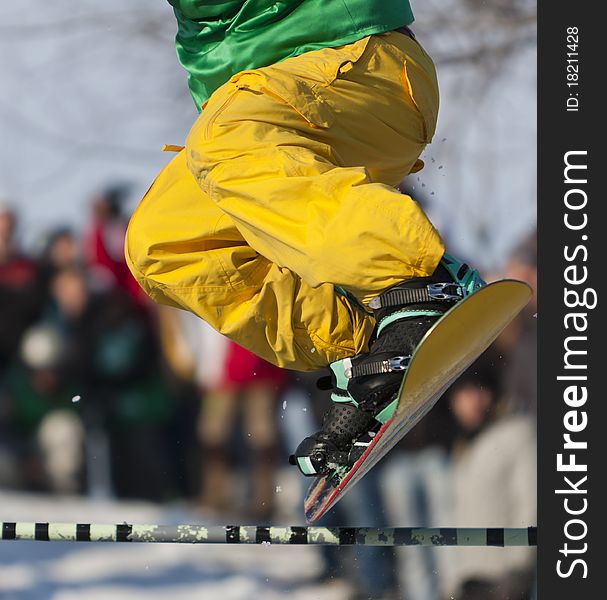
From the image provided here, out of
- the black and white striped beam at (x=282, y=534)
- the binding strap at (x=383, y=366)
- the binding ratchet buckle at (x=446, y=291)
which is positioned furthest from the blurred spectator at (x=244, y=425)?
the binding ratchet buckle at (x=446, y=291)

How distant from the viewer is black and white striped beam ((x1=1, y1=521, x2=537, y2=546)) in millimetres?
2416

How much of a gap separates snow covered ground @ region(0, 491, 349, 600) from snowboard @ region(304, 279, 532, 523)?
6.03 ft

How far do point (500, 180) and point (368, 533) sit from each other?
85.9 inches

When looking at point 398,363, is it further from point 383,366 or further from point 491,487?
point 491,487

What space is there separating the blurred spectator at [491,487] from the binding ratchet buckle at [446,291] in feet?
6.41

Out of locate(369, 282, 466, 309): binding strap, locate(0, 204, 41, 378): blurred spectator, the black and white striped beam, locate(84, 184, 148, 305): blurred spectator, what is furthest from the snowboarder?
locate(0, 204, 41, 378): blurred spectator

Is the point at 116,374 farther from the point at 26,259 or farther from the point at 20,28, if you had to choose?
the point at 20,28

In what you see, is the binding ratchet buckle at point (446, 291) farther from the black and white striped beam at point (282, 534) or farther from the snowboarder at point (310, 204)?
the black and white striped beam at point (282, 534)

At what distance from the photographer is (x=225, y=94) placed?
6.55 feet

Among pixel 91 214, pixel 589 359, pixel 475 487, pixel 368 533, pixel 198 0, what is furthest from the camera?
pixel 91 214

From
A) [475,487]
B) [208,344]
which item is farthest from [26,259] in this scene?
[475,487]

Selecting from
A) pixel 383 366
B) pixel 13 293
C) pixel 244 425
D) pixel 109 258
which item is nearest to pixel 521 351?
pixel 244 425

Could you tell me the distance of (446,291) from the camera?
185cm

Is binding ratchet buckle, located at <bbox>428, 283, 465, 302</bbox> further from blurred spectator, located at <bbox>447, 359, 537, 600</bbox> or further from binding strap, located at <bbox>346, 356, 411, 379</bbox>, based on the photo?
blurred spectator, located at <bbox>447, 359, 537, 600</bbox>
